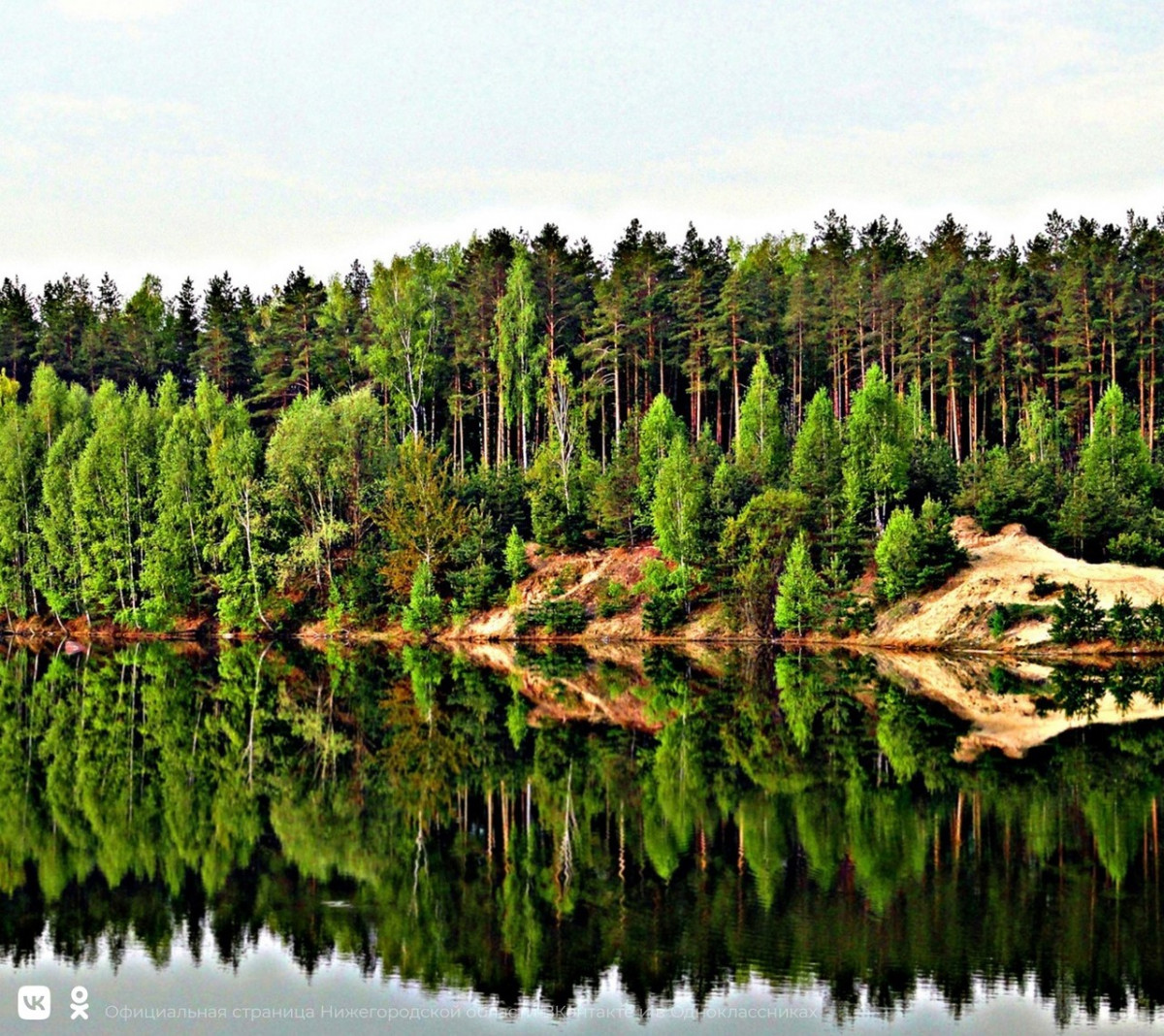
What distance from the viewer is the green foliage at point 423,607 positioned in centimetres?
7375

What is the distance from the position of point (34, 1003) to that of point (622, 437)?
209ft

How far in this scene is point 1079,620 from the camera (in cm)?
5584

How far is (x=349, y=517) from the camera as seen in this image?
266 feet

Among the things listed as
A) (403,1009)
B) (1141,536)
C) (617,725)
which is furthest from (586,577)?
(403,1009)

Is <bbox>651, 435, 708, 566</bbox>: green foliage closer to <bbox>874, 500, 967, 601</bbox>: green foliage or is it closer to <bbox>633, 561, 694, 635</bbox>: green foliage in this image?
<bbox>633, 561, 694, 635</bbox>: green foliage

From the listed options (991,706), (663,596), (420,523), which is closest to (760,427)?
(663,596)

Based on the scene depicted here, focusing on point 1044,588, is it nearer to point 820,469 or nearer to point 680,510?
point 820,469

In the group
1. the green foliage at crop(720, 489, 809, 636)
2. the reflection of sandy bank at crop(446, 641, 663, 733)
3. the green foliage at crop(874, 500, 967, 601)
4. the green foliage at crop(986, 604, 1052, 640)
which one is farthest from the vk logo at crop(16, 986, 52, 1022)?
the green foliage at crop(720, 489, 809, 636)

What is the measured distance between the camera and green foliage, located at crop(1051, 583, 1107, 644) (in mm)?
55812

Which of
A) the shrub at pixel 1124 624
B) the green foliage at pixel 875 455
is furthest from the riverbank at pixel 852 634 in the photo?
the green foliage at pixel 875 455

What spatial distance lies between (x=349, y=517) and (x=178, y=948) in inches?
2463

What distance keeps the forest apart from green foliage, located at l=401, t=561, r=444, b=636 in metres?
0.13

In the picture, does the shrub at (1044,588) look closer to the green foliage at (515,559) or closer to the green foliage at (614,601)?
the green foliage at (614,601)

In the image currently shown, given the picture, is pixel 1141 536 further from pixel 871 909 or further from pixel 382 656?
pixel 871 909
